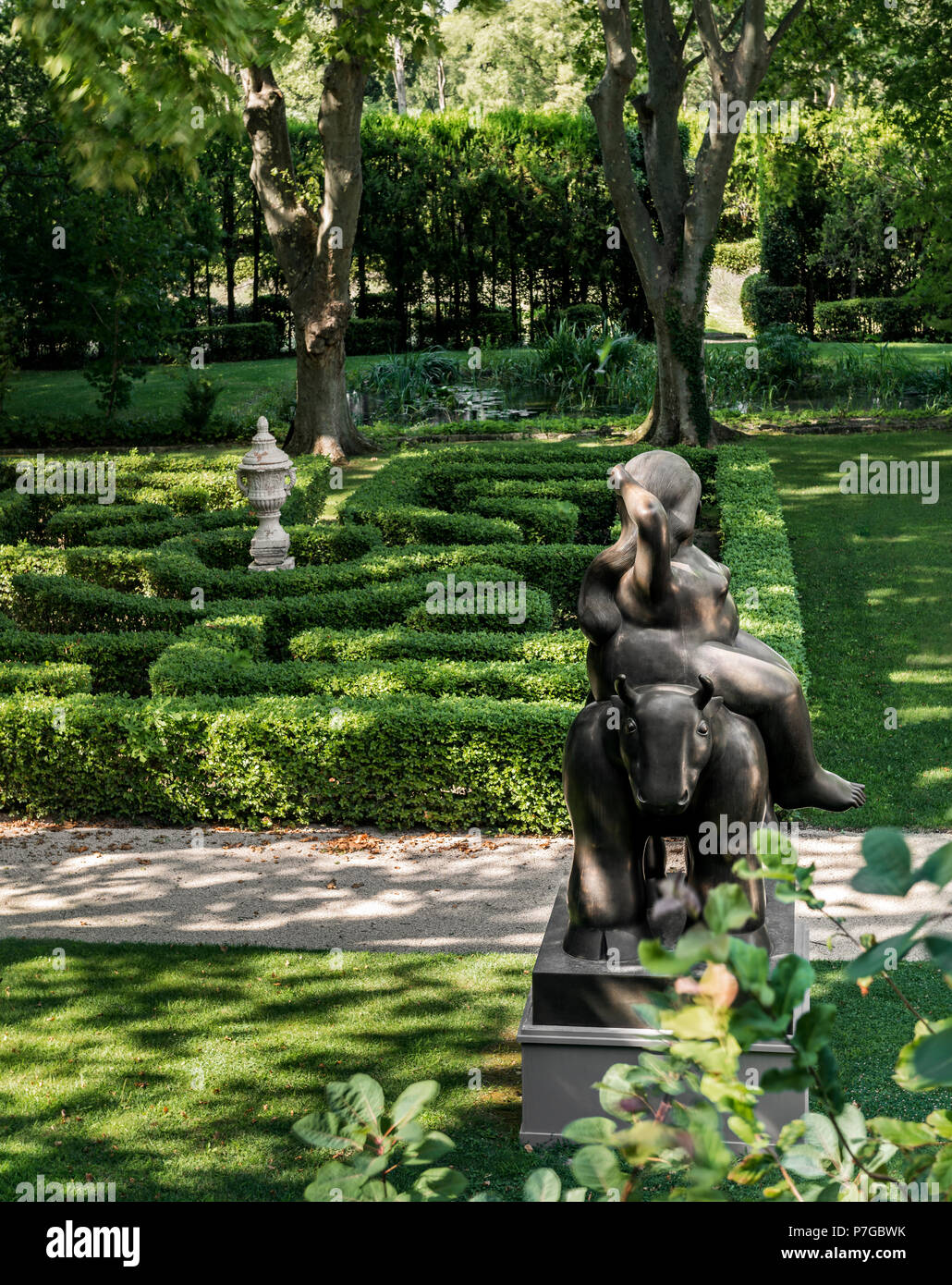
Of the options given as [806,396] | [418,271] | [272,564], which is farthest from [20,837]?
[418,271]

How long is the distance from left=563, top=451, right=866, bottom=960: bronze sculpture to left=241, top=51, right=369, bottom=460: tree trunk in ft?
45.0

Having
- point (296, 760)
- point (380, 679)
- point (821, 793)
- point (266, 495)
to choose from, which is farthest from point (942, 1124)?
point (266, 495)

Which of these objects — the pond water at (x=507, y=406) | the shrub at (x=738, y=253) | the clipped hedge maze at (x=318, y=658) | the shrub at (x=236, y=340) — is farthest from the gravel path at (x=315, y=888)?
the shrub at (x=738, y=253)

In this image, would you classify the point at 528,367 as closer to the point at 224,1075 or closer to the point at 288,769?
the point at 288,769

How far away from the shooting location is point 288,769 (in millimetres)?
8109

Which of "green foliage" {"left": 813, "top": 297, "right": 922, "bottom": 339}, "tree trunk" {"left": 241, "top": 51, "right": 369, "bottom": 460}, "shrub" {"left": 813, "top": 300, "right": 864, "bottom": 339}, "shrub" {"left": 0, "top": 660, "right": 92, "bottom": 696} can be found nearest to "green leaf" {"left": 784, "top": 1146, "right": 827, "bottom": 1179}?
"shrub" {"left": 0, "top": 660, "right": 92, "bottom": 696}

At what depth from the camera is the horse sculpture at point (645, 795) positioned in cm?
446

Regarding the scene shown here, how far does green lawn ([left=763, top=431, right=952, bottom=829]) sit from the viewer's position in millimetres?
8430

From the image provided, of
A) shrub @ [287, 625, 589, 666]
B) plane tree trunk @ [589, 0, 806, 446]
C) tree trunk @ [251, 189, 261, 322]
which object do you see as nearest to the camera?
shrub @ [287, 625, 589, 666]

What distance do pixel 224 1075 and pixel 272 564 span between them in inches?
284

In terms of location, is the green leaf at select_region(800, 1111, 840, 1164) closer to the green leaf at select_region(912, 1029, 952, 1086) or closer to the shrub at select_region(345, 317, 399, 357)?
the green leaf at select_region(912, 1029, 952, 1086)

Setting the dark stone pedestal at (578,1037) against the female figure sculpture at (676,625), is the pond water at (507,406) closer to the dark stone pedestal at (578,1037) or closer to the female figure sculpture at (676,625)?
the female figure sculpture at (676,625)

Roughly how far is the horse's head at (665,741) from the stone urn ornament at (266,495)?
795 cm

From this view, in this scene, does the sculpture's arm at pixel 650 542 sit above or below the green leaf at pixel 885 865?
above
